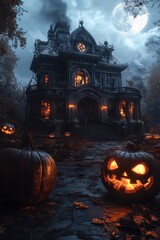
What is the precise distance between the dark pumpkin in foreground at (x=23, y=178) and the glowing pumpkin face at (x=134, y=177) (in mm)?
1249

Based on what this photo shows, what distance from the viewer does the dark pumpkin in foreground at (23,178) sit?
2.94 metres

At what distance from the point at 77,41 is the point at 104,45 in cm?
765

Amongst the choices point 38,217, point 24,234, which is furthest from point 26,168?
point 24,234

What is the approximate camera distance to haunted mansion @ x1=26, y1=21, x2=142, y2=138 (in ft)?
91.7

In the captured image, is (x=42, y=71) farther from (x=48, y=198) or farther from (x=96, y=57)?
(x=48, y=198)

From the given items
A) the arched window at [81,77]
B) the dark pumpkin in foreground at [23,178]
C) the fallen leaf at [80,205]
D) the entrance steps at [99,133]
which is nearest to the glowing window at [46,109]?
the entrance steps at [99,133]

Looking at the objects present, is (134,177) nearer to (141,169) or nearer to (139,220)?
(141,169)

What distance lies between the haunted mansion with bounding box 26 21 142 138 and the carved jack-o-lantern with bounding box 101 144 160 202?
21.4m

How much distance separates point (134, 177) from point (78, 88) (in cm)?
2599

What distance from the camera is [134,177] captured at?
3316mm

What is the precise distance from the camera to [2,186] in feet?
9.73

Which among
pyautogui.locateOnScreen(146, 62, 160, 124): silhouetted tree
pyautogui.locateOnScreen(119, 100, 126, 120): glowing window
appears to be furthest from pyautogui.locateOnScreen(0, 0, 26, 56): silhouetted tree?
pyautogui.locateOnScreen(146, 62, 160, 124): silhouetted tree

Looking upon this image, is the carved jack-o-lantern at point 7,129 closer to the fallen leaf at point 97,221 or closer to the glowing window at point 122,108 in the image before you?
the fallen leaf at point 97,221

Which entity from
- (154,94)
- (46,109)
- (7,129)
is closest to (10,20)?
(7,129)
